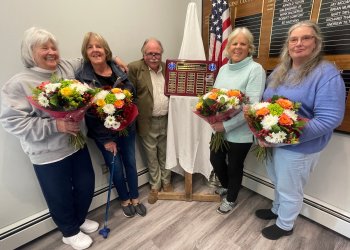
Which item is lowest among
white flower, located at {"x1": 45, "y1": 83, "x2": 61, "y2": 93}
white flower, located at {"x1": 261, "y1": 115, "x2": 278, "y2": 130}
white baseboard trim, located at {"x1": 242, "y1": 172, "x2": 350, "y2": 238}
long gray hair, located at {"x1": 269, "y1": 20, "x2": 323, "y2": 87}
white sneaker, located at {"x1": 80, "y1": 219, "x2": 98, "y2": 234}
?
white sneaker, located at {"x1": 80, "y1": 219, "x2": 98, "y2": 234}

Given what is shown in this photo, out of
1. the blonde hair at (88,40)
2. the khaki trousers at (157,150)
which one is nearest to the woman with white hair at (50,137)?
the blonde hair at (88,40)

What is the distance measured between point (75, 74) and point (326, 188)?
88.5 inches

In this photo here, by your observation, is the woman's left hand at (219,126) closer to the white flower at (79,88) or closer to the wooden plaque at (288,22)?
the wooden plaque at (288,22)

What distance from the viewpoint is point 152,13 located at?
89.8 inches

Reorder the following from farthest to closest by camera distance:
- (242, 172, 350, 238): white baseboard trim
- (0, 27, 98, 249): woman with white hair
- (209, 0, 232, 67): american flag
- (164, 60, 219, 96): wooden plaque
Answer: (209, 0, 232, 67): american flag < (164, 60, 219, 96): wooden plaque < (242, 172, 350, 238): white baseboard trim < (0, 27, 98, 249): woman with white hair

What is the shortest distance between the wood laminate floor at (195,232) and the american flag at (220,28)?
1.48m

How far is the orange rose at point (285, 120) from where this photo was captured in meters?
1.23

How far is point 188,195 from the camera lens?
7.56 ft

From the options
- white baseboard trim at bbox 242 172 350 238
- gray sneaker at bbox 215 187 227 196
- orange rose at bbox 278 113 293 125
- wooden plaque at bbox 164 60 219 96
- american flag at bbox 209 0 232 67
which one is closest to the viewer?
orange rose at bbox 278 113 293 125

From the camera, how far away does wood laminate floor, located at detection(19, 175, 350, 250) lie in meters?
1.78

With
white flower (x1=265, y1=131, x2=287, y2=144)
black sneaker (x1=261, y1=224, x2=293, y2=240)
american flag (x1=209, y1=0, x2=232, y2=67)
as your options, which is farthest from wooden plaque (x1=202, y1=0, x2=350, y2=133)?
black sneaker (x1=261, y1=224, x2=293, y2=240)

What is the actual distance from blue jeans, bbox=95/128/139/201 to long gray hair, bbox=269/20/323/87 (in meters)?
1.26

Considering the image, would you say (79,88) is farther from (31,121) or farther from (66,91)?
(31,121)

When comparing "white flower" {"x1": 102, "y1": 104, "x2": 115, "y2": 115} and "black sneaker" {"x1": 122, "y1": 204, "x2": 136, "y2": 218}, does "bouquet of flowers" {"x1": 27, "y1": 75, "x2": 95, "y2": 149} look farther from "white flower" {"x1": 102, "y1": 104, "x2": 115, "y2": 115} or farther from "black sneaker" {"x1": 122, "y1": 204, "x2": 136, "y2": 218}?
"black sneaker" {"x1": 122, "y1": 204, "x2": 136, "y2": 218}
